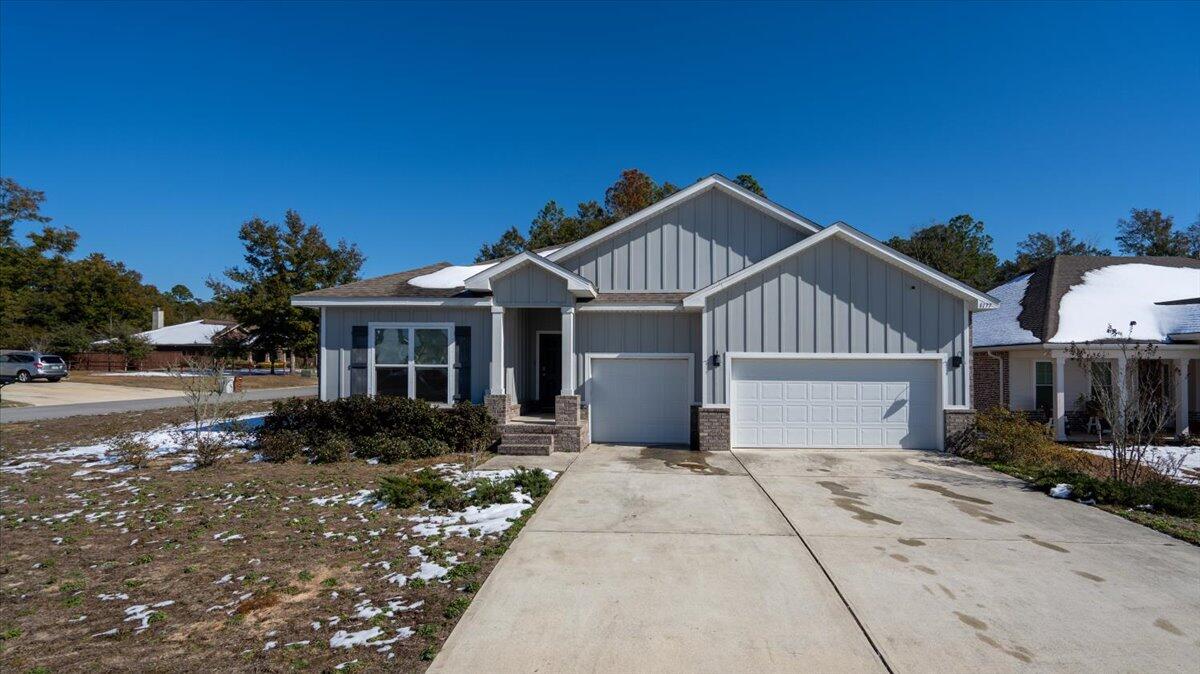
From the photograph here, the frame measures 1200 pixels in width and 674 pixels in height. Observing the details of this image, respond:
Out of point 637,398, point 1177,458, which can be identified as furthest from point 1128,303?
point 637,398

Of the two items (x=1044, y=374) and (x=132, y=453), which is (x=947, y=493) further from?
(x=132, y=453)

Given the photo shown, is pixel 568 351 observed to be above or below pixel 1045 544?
above

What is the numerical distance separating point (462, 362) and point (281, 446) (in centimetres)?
382

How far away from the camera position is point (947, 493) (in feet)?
25.5

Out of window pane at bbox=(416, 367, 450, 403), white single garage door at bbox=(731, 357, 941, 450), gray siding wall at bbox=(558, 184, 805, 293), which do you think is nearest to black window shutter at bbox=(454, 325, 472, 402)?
window pane at bbox=(416, 367, 450, 403)

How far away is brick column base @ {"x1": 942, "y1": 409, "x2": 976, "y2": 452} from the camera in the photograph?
10672 mm

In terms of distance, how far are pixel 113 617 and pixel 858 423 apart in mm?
11739

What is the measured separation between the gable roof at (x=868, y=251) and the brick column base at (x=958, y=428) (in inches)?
88.1

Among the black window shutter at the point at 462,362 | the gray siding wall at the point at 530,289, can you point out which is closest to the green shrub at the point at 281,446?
the black window shutter at the point at 462,362

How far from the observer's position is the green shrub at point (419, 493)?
22.9 feet

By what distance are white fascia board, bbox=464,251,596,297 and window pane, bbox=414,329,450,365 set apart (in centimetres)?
151

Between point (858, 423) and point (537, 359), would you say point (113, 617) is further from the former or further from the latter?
point (858, 423)

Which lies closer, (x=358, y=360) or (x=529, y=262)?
(x=529, y=262)

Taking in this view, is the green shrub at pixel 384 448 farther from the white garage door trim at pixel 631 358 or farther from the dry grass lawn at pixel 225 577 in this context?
the white garage door trim at pixel 631 358
